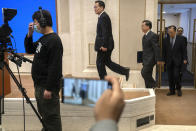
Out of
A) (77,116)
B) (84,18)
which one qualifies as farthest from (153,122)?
(84,18)

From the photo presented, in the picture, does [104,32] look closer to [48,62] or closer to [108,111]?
[48,62]

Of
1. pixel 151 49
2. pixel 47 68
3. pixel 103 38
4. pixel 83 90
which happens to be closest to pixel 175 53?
pixel 151 49

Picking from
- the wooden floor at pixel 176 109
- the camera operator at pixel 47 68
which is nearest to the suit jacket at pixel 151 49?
the wooden floor at pixel 176 109

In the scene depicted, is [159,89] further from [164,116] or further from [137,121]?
[137,121]

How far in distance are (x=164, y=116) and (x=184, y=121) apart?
0.30 m

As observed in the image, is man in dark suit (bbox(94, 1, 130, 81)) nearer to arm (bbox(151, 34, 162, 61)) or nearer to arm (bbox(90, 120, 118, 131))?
arm (bbox(151, 34, 162, 61))

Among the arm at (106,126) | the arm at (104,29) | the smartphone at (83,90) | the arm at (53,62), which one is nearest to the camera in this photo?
the arm at (106,126)

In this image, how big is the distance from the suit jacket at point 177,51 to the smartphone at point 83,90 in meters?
3.40

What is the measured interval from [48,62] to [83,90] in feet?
3.83

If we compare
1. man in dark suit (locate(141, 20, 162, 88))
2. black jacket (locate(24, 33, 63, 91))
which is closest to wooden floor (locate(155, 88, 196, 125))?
man in dark suit (locate(141, 20, 162, 88))

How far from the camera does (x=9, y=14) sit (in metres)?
2.23

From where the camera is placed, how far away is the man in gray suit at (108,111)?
482mm

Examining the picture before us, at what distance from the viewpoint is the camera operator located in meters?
2.07

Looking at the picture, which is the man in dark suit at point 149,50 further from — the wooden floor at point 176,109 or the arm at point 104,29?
the arm at point 104,29
